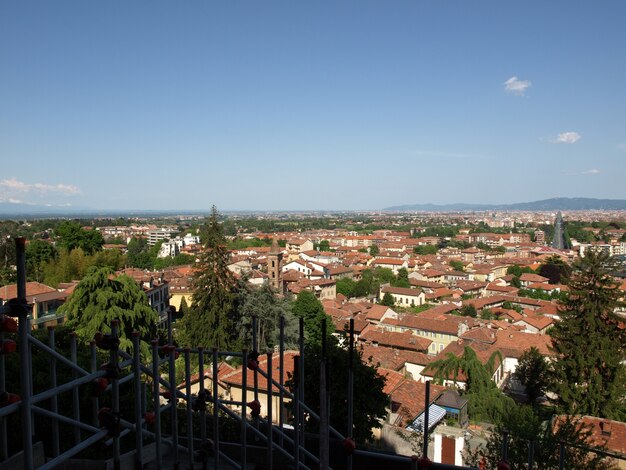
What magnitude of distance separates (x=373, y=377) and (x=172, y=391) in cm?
631

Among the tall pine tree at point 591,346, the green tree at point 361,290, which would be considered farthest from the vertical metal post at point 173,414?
the green tree at point 361,290

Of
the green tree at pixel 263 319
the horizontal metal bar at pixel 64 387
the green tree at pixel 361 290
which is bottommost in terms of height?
the green tree at pixel 361 290

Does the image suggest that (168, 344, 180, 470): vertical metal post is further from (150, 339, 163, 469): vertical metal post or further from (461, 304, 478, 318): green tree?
(461, 304, 478, 318): green tree

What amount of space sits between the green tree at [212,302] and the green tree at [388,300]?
2329 centimetres

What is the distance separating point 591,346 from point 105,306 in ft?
48.8

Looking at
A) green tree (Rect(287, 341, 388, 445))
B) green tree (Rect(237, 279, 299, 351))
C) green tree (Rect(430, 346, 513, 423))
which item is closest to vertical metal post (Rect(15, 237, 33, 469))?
green tree (Rect(287, 341, 388, 445))

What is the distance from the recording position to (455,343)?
23.9 metres

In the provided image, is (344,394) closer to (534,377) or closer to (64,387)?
(64,387)

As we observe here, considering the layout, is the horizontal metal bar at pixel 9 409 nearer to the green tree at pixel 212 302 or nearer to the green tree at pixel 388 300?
the green tree at pixel 212 302

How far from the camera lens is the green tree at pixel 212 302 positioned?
1858cm

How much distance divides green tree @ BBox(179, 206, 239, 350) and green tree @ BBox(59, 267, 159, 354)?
4377 millimetres

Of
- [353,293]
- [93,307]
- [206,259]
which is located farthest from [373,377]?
[353,293]

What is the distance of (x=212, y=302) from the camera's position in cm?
1880

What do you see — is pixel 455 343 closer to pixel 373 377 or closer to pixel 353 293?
pixel 373 377
